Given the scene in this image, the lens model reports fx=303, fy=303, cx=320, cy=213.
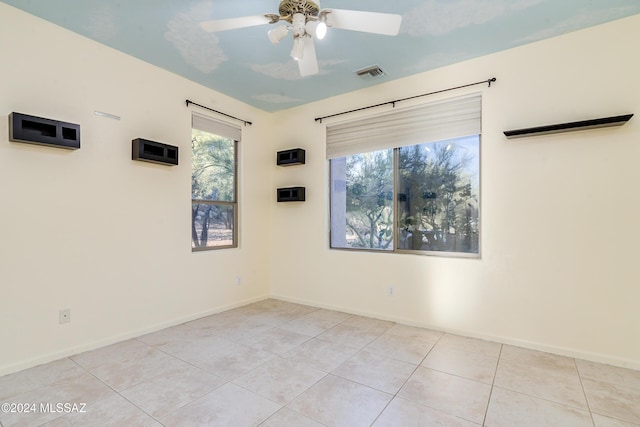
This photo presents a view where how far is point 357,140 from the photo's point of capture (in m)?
3.86

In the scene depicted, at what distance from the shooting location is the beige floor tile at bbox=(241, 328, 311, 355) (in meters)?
2.78

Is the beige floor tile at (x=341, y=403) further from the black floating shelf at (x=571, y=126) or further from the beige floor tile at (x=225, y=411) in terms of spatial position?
the black floating shelf at (x=571, y=126)

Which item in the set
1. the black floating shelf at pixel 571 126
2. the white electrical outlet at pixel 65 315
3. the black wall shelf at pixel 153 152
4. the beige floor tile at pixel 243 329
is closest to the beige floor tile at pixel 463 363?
the beige floor tile at pixel 243 329

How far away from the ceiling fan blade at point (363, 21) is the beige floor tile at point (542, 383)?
2.53m

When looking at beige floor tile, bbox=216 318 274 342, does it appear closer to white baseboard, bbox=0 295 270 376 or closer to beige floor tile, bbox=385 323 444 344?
white baseboard, bbox=0 295 270 376

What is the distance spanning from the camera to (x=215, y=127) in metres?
3.88

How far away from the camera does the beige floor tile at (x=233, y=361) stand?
7.71 feet

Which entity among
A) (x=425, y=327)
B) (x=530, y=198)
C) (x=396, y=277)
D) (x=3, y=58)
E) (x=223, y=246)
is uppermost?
(x=3, y=58)

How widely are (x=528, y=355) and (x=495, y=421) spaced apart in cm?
116

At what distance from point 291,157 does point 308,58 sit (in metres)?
2.01

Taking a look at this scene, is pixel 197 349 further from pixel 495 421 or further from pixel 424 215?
pixel 424 215

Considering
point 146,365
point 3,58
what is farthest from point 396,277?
point 3,58

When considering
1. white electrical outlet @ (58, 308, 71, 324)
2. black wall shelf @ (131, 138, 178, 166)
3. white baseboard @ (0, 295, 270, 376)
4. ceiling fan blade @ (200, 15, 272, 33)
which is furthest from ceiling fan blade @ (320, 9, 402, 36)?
white baseboard @ (0, 295, 270, 376)

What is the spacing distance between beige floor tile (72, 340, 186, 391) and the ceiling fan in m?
2.50
